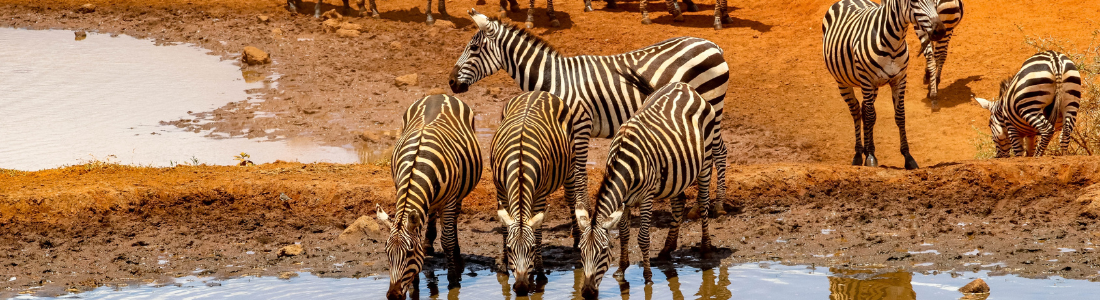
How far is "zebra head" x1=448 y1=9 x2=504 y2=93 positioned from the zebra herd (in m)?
0.01

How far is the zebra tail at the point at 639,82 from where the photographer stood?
33.7 feet

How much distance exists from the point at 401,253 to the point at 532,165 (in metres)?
1.38

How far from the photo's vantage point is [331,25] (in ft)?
76.2

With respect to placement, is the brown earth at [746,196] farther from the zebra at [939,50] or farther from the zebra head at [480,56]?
the zebra head at [480,56]

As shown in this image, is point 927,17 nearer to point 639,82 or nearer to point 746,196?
point 746,196

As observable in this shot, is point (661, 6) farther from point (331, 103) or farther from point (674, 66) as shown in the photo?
point (674, 66)

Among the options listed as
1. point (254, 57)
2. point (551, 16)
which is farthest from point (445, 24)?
point (254, 57)

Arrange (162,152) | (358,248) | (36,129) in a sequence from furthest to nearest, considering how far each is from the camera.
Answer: (36,129), (162,152), (358,248)

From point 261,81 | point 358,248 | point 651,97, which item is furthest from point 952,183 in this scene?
point 261,81

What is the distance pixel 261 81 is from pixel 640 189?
13276 mm

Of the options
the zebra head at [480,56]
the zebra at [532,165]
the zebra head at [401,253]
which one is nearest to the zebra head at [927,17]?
the zebra at [532,165]

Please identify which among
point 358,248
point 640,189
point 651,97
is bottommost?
point 358,248

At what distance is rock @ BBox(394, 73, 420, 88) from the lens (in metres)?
18.9

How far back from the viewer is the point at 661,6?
24.8m
